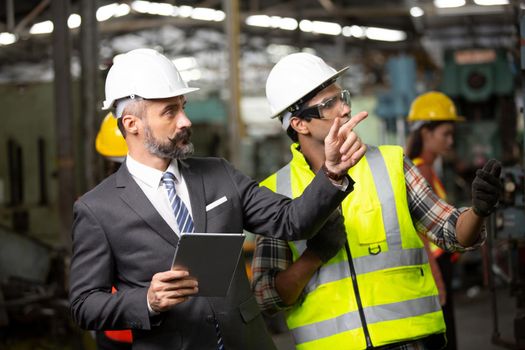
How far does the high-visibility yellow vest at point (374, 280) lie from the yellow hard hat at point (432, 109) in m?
2.59

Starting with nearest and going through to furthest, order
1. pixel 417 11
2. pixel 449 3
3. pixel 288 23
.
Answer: pixel 449 3 < pixel 417 11 < pixel 288 23

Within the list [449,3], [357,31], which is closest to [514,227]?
[449,3]

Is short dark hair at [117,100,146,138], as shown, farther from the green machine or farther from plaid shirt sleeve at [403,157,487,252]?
the green machine

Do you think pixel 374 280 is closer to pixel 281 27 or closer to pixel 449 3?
pixel 449 3

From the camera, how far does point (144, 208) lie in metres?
2.55

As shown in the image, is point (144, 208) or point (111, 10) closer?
point (144, 208)

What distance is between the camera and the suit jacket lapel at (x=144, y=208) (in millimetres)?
2527

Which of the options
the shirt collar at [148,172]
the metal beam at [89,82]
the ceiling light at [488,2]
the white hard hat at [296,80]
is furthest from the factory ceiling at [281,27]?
the shirt collar at [148,172]

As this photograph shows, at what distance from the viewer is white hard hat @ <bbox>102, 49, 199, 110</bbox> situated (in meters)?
2.62

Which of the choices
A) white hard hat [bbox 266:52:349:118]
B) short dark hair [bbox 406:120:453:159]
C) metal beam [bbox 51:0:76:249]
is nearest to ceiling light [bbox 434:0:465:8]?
metal beam [bbox 51:0:76:249]

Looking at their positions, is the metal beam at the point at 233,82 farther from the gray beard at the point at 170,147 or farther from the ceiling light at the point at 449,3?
the gray beard at the point at 170,147

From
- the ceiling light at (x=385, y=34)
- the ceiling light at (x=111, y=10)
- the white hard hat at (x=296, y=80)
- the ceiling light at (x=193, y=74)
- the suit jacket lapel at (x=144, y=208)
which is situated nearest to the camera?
the suit jacket lapel at (x=144, y=208)

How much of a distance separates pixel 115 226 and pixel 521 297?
3.39 meters

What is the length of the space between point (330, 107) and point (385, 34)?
70.9ft
